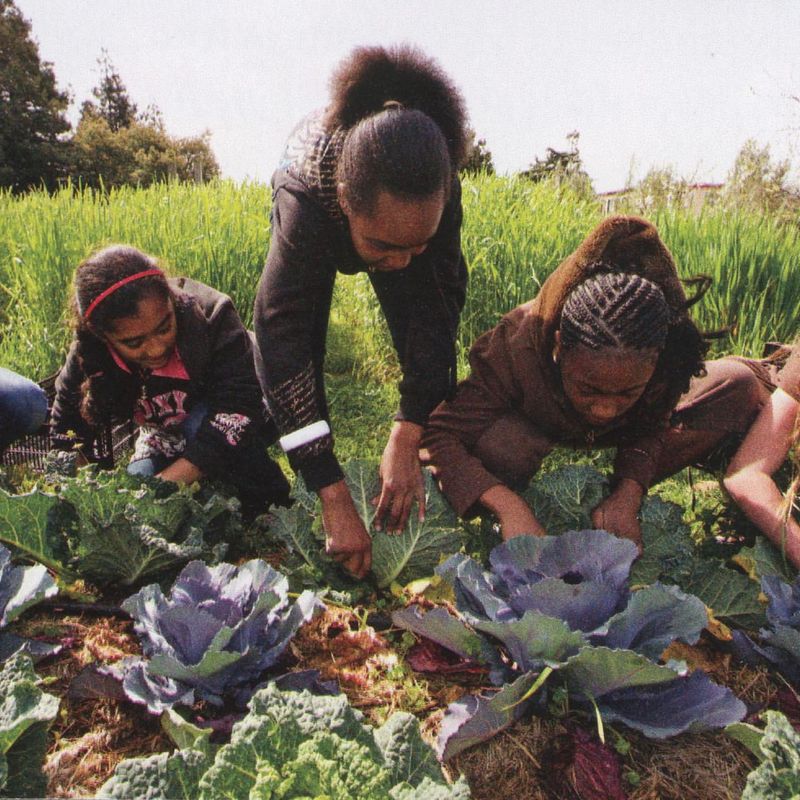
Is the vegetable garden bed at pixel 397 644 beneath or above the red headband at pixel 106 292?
beneath

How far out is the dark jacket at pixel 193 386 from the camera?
7.38 ft

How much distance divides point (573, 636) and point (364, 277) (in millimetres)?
3597

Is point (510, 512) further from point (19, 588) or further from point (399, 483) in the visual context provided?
point (19, 588)

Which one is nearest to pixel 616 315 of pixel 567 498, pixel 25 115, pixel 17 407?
pixel 567 498

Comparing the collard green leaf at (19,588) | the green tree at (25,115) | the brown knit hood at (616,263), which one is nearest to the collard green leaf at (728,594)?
the brown knit hood at (616,263)

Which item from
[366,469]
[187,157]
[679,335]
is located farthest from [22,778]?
[187,157]

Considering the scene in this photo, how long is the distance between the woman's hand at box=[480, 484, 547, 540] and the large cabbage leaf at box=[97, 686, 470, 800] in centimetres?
72

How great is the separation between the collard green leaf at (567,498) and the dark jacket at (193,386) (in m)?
0.99

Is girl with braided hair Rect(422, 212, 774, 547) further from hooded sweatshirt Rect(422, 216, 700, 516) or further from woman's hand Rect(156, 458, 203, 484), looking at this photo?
woman's hand Rect(156, 458, 203, 484)

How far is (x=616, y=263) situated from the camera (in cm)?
183

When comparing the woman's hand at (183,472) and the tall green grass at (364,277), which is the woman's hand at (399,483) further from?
the tall green grass at (364,277)

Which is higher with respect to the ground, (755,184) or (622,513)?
(755,184)

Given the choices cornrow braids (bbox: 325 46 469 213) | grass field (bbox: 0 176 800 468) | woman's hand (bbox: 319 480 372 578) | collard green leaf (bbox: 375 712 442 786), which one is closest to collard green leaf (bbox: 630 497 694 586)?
woman's hand (bbox: 319 480 372 578)

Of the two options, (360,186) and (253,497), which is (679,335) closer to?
(360,186)
